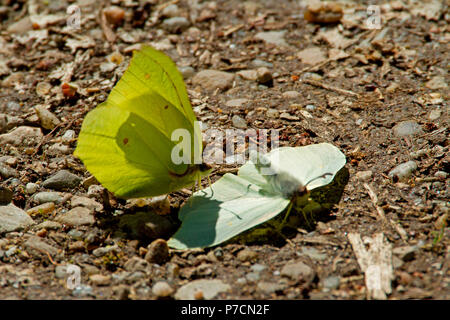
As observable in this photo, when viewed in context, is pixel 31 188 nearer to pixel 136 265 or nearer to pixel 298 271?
pixel 136 265

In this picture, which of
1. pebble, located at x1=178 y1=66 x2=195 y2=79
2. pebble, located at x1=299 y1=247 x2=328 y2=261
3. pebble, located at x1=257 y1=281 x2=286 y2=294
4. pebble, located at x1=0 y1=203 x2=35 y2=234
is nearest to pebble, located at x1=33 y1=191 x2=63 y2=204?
pebble, located at x1=0 y1=203 x2=35 y2=234

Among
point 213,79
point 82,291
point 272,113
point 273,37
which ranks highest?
point 273,37

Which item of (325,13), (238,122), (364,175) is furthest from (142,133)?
(325,13)

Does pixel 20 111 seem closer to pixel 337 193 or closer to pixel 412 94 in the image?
pixel 337 193

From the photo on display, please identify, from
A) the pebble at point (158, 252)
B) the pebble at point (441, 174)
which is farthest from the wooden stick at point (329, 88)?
the pebble at point (158, 252)

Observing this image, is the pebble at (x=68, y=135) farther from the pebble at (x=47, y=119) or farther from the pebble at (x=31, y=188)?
the pebble at (x=31, y=188)

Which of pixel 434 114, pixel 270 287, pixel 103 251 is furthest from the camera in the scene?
pixel 434 114

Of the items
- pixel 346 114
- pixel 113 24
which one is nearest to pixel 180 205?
pixel 346 114
